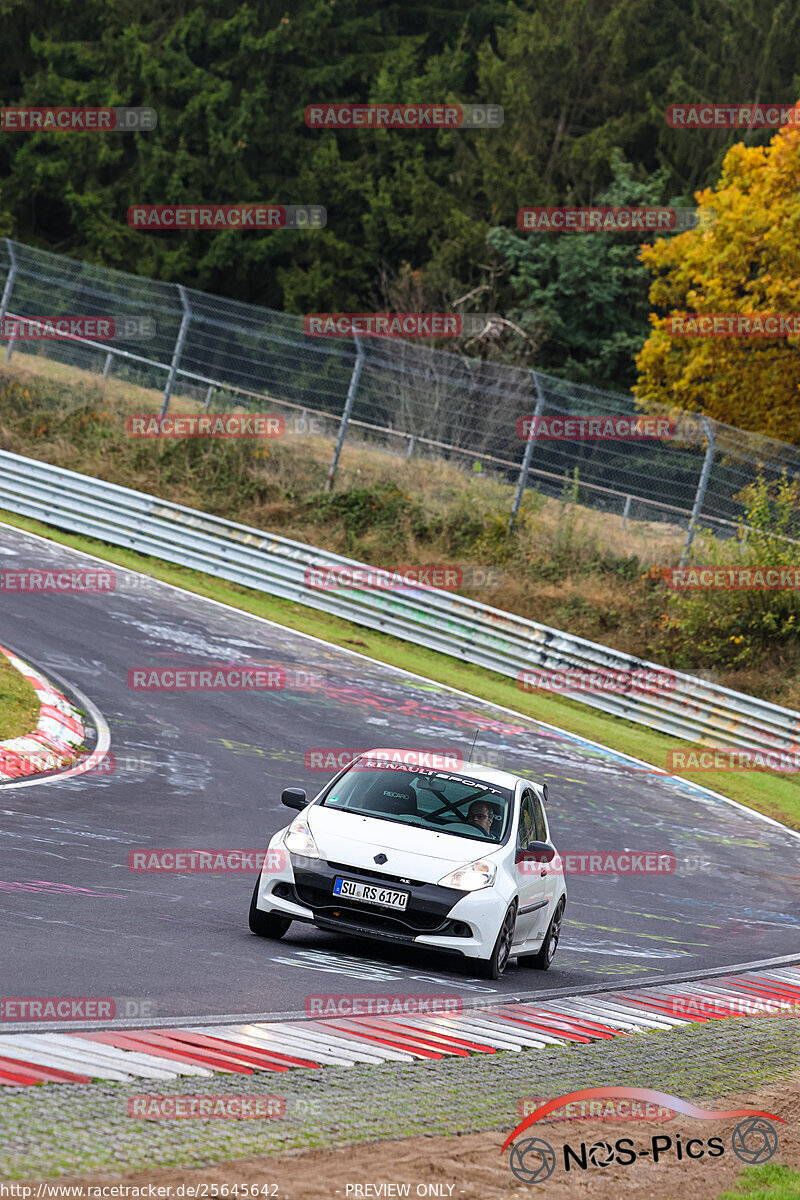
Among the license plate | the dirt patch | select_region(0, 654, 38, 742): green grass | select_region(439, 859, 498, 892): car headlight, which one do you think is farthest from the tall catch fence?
the dirt patch

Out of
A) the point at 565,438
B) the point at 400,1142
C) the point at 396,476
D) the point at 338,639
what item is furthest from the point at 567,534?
the point at 400,1142

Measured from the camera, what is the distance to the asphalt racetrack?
27.2ft

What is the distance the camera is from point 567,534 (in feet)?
95.8

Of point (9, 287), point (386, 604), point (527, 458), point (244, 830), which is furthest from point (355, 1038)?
point (9, 287)

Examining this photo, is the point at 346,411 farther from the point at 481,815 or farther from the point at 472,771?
the point at 481,815

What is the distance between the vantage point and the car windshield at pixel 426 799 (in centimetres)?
998

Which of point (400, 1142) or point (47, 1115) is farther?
point (400, 1142)

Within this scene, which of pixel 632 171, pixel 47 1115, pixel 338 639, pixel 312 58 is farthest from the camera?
pixel 312 58

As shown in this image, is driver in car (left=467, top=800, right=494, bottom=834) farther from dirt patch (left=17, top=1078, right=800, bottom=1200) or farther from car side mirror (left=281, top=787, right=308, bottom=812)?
dirt patch (left=17, top=1078, right=800, bottom=1200)

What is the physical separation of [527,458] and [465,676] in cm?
563

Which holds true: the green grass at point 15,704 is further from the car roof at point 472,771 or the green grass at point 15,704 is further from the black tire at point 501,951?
the black tire at point 501,951

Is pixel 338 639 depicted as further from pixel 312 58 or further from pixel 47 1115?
pixel 312 58

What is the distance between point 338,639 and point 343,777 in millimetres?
15184

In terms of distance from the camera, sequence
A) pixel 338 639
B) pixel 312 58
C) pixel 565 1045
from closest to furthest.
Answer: pixel 565 1045 < pixel 338 639 < pixel 312 58
